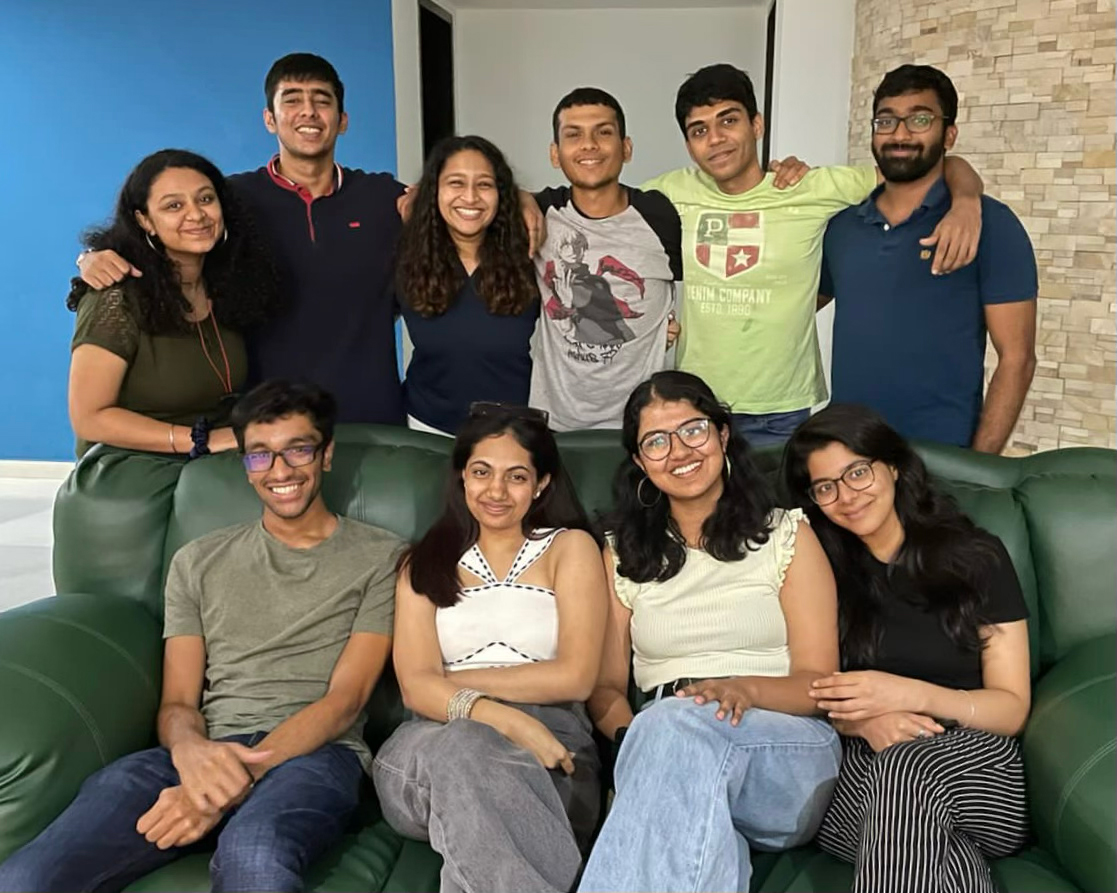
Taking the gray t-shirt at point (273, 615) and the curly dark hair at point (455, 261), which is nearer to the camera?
the gray t-shirt at point (273, 615)

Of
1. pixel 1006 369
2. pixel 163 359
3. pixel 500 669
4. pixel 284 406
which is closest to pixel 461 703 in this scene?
pixel 500 669

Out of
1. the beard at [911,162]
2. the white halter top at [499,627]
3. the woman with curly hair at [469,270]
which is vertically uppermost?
the beard at [911,162]

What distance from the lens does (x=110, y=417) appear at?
215 centimetres

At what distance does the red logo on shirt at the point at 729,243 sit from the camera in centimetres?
239

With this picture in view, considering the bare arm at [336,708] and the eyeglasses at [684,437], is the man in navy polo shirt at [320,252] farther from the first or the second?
the eyeglasses at [684,437]

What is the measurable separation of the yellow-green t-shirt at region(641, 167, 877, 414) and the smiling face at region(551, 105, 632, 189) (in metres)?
0.21

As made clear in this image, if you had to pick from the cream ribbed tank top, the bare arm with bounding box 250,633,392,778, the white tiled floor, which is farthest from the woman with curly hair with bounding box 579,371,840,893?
the white tiled floor

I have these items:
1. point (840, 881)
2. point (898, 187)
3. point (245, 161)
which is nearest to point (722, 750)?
point (840, 881)

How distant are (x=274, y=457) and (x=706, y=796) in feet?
3.22

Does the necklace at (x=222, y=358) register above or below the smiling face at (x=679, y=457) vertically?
above

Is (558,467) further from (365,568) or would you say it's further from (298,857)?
(298,857)

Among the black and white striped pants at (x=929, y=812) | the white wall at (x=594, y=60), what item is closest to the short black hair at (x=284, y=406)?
the black and white striped pants at (x=929, y=812)

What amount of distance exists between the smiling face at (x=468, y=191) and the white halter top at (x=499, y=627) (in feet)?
2.89

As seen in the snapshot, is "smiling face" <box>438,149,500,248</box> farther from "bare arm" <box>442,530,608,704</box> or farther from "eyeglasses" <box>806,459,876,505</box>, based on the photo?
"eyeglasses" <box>806,459,876,505</box>
